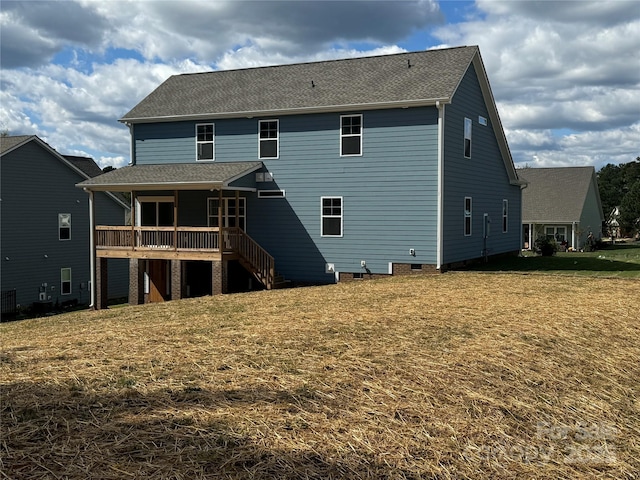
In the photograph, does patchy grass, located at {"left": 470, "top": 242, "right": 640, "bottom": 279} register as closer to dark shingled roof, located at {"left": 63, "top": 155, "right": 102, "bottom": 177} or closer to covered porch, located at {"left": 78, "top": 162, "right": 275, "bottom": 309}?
covered porch, located at {"left": 78, "top": 162, "right": 275, "bottom": 309}

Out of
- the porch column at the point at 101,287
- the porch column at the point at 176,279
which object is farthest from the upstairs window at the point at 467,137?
the porch column at the point at 101,287

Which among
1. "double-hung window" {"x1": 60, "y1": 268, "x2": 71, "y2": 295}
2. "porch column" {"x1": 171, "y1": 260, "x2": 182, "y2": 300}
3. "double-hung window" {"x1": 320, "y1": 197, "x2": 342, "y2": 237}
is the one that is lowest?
"double-hung window" {"x1": 60, "y1": 268, "x2": 71, "y2": 295}

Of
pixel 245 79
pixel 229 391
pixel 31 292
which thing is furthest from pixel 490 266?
pixel 31 292

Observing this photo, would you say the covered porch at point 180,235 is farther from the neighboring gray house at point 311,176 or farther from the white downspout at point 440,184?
the white downspout at point 440,184

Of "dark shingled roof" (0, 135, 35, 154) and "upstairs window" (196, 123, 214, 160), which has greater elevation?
"dark shingled roof" (0, 135, 35, 154)

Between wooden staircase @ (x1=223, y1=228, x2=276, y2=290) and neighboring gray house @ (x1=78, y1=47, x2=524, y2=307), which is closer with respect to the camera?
neighboring gray house @ (x1=78, y1=47, x2=524, y2=307)

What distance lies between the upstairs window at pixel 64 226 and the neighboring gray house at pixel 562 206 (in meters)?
29.3

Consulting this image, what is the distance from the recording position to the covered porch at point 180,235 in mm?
19797

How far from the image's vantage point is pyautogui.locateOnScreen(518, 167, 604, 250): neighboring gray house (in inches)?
1676

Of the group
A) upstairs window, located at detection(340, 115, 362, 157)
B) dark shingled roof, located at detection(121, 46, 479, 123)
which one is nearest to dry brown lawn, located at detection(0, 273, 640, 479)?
→ upstairs window, located at detection(340, 115, 362, 157)

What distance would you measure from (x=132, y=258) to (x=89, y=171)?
16707 mm

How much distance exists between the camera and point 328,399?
5664 millimetres

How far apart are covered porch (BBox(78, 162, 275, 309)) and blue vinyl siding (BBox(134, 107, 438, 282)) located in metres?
1.05

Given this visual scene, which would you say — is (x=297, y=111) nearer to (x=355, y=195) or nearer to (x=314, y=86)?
(x=314, y=86)
